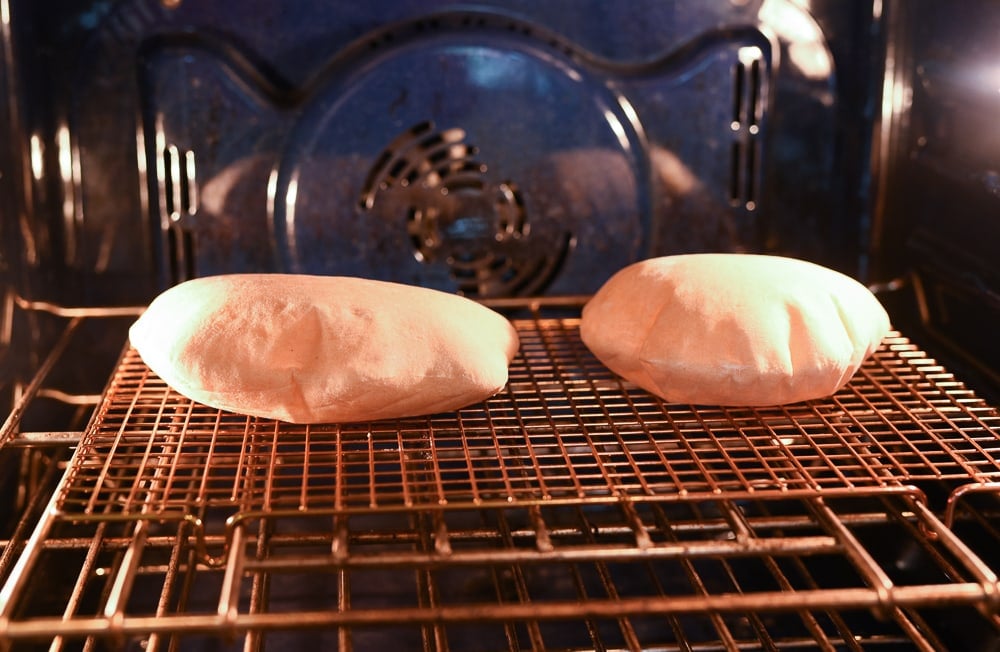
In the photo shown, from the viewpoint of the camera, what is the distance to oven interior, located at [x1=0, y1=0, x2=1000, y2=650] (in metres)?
0.99

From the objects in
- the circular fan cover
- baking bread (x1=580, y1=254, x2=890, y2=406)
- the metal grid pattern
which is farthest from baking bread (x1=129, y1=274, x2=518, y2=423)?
the circular fan cover

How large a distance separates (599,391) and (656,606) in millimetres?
394

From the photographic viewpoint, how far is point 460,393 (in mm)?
867

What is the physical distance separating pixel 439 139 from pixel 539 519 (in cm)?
60

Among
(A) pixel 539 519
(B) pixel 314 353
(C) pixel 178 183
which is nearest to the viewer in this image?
(A) pixel 539 519

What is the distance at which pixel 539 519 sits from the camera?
710mm

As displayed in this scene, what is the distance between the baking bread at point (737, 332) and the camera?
0.88 m

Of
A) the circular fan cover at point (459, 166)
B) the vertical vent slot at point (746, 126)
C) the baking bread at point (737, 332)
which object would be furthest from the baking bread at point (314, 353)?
the vertical vent slot at point (746, 126)

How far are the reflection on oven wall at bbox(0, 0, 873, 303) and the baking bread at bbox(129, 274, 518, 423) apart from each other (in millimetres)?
267

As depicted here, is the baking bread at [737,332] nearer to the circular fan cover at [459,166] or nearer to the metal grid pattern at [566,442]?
the metal grid pattern at [566,442]

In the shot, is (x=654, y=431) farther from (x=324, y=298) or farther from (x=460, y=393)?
(x=324, y=298)

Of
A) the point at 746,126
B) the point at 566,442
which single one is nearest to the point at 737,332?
the point at 566,442

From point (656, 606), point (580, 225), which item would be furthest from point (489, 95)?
point (656, 606)

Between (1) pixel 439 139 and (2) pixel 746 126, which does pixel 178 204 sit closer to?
(1) pixel 439 139
